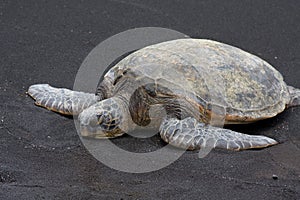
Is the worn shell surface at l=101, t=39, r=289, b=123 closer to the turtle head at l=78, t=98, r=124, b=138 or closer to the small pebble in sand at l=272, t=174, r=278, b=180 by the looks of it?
the turtle head at l=78, t=98, r=124, b=138

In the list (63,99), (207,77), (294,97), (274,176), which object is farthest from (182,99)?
(294,97)

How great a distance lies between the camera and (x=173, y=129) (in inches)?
156

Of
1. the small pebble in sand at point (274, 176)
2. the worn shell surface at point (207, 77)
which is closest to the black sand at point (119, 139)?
the small pebble in sand at point (274, 176)

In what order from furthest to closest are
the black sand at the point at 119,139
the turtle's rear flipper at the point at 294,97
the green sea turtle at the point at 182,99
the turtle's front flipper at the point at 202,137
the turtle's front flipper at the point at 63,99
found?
the turtle's rear flipper at the point at 294,97 < the turtle's front flipper at the point at 63,99 < the green sea turtle at the point at 182,99 < the turtle's front flipper at the point at 202,137 < the black sand at the point at 119,139

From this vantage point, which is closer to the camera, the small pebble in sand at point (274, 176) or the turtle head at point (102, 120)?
the small pebble in sand at point (274, 176)

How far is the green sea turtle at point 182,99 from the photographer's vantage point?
3975 millimetres

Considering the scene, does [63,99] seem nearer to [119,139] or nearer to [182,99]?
[119,139]

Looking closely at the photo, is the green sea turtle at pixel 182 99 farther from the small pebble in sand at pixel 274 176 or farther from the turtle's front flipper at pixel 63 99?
the small pebble in sand at pixel 274 176

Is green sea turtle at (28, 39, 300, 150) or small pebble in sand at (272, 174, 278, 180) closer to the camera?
small pebble in sand at (272, 174, 278, 180)

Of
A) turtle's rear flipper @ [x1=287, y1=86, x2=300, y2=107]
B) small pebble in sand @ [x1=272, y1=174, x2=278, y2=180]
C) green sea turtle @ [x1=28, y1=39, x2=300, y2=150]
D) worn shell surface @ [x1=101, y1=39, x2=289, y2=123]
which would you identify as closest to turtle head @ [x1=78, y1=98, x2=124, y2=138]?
green sea turtle @ [x1=28, y1=39, x2=300, y2=150]

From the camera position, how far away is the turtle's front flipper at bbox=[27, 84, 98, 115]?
14.4 feet

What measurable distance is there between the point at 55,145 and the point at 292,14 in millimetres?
3912

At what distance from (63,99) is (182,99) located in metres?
1.04

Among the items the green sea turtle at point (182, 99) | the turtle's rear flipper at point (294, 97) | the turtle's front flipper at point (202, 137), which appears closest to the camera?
the turtle's front flipper at point (202, 137)
